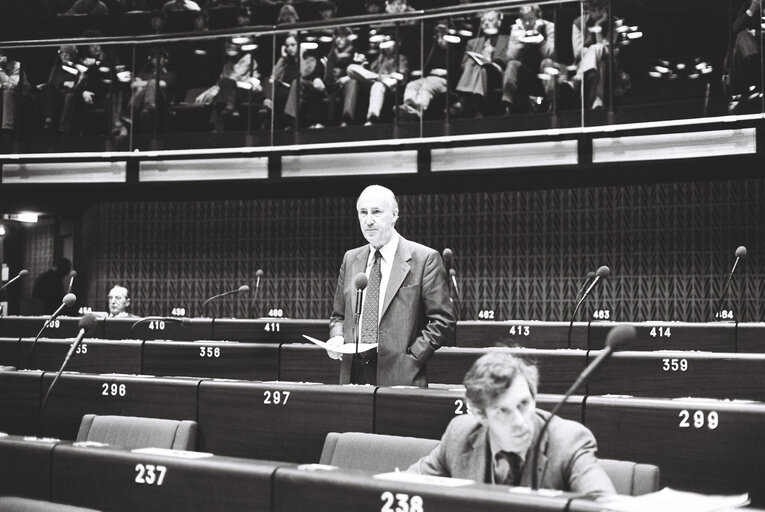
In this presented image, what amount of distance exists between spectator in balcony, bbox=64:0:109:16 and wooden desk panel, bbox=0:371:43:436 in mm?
9120

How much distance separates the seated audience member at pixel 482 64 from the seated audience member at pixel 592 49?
74 centimetres

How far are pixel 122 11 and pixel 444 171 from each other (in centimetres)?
603

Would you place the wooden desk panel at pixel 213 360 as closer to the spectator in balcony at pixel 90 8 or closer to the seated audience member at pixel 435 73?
the seated audience member at pixel 435 73

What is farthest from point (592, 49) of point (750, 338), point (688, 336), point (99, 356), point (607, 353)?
point (607, 353)

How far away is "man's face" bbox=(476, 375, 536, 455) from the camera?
2.29 meters

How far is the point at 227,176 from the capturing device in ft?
33.3

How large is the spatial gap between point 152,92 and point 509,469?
853 cm

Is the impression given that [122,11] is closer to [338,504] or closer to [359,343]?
[359,343]

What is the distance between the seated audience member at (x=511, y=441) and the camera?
7.31 feet

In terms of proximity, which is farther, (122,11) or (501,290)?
(122,11)

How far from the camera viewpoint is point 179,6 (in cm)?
1194

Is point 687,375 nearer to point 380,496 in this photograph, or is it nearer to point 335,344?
point 335,344

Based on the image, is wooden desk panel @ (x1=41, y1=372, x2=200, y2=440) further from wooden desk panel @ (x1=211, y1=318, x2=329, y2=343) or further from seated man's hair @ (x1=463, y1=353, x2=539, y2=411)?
wooden desk panel @ (x1=211, y1=318, x2=329, y2=343)

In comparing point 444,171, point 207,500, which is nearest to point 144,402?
point 207,500
